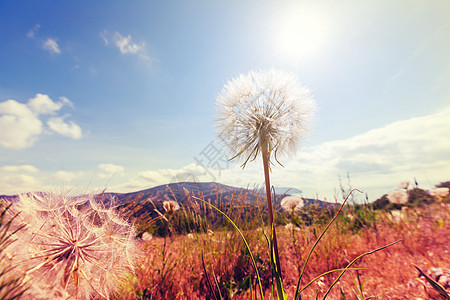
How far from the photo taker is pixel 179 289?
8.60 ft

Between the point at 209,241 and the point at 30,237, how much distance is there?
263 cm

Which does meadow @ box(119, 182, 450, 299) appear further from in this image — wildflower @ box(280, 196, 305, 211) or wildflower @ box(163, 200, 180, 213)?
wildflower @ box(280, 196, 305, 211)

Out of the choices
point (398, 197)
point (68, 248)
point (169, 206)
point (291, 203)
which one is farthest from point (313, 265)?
point (398, 197)

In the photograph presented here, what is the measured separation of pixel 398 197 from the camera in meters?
6.27

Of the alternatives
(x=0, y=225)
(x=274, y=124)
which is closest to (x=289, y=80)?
(x=274, y=124)

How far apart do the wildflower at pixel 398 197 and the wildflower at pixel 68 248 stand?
7543 mm

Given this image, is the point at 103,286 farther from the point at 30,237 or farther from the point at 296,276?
the point at 296,276

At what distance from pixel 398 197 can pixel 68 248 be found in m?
8.35

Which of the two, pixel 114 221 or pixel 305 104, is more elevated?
pixel 305 104

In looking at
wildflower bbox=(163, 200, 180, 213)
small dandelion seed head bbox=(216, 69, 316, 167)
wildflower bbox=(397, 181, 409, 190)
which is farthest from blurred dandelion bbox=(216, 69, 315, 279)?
wildflower bbox=(397, 181, 409, 190)

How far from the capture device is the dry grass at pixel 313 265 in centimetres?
239

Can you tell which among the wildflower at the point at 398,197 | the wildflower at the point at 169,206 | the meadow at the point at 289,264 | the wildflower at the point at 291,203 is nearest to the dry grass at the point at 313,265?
the meadow at the point at 289,264

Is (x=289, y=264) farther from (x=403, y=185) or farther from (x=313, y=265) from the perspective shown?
(x=403, y=185)

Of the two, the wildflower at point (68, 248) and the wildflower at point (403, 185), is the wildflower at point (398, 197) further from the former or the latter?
the wildflower at point (68, 248)
